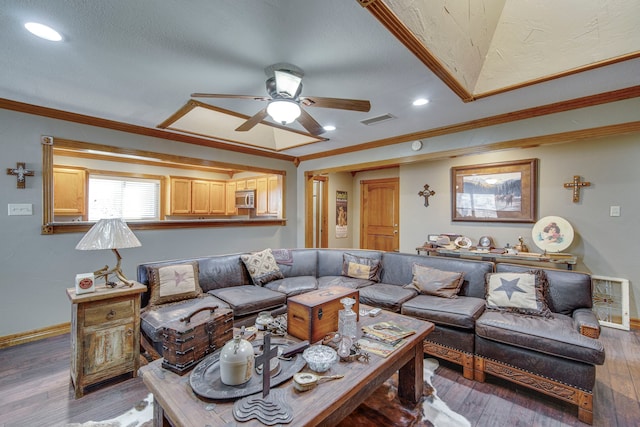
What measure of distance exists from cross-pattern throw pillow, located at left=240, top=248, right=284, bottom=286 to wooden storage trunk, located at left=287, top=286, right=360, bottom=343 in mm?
1532

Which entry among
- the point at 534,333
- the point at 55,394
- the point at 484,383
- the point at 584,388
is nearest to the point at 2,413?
the point at 55,394

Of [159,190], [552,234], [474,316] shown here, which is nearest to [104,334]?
[474,316]

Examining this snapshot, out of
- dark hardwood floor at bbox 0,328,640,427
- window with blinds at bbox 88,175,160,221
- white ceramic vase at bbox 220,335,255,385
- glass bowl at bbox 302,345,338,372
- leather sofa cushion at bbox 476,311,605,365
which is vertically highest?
window with blinds at bbox 88,175,160,221

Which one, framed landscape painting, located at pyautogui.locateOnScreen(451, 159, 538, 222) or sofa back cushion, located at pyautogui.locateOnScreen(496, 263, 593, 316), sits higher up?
framed landscape painting, located at pyautogui.locateOnScreen(451, 159, 538, 222)

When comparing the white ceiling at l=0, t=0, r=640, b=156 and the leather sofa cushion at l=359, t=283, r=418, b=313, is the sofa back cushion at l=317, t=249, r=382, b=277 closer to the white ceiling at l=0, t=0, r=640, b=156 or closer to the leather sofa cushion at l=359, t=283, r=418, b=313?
the leather sofa cushion at l=359, t=283, r=418, b=313

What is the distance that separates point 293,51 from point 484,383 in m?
2.83

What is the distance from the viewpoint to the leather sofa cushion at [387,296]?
280 cm

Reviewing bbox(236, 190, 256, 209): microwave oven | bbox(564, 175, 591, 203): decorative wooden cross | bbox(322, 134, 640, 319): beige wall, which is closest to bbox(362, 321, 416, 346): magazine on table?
bbox(322, 134, 640, 319): beige wall

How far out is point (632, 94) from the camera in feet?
8.17

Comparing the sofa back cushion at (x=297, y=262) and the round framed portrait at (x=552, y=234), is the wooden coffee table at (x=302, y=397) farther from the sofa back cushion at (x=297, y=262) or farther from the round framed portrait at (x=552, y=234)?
the round framed portrait at (x=552, y=234)

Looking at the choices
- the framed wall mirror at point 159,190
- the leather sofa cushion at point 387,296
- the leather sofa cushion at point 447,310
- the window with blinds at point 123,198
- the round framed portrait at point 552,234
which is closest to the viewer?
the leather sofa cushion at point 447,310

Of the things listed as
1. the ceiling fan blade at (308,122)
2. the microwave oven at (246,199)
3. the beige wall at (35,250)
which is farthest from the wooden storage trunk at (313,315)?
the microwave oven at (246,199)

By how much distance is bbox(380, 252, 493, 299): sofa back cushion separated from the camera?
2.92 metres

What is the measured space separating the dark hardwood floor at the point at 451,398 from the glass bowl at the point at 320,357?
1.11 metres
